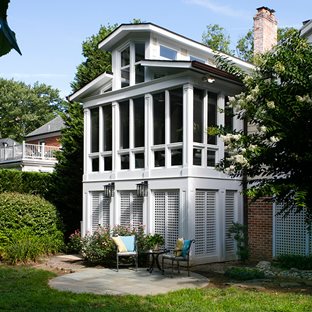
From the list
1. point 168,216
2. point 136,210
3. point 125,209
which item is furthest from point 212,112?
point 125,209

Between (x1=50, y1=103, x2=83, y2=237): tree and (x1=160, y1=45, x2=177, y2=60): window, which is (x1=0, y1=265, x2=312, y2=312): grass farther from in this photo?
(x1=160, y1=45, x2=177, y2=60): window

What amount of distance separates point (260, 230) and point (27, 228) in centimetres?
725

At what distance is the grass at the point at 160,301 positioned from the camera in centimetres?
737

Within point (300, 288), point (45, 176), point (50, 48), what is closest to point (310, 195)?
point (300, 288)

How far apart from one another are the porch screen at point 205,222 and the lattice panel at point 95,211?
12.8ft

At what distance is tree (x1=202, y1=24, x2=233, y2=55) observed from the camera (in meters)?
35.9

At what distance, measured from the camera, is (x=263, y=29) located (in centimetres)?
1659

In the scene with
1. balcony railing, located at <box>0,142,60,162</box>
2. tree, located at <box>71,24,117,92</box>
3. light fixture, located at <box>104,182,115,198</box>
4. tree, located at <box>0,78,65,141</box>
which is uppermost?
tree, located at <box>0,78,65,141</box>

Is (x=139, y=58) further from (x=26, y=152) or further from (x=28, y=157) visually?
(x=26, y=152)

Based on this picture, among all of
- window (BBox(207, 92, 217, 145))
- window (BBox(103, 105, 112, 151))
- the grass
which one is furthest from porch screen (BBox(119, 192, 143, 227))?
the grass

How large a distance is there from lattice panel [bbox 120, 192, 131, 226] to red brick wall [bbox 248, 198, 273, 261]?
3.72m

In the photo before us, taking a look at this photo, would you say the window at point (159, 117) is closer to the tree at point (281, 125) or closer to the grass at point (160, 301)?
the tree at point (281, 125)

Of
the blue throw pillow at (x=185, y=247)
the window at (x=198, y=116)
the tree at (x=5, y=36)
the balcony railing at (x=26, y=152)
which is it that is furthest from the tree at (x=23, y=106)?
the tree at (x=5, y=36)

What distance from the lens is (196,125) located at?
517 inches
